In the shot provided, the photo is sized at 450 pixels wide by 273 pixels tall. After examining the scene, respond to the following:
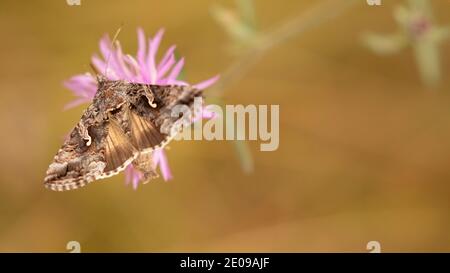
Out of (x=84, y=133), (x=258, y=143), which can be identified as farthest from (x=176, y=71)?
(x=258, y=143)

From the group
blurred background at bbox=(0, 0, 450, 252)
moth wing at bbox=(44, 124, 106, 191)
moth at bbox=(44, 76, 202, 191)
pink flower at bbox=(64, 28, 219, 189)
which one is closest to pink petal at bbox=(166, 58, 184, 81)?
pink flower at bbox=(64, 28, 219, 189)

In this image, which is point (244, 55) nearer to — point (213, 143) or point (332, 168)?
point (213, 143)

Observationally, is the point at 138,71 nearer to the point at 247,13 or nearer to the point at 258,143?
the point at 247,13

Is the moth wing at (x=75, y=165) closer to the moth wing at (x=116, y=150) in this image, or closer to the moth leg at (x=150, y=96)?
the moth wing at (x=116, y=150)

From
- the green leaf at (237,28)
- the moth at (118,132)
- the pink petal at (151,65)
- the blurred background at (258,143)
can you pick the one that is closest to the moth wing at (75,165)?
the moth at (118,132)
